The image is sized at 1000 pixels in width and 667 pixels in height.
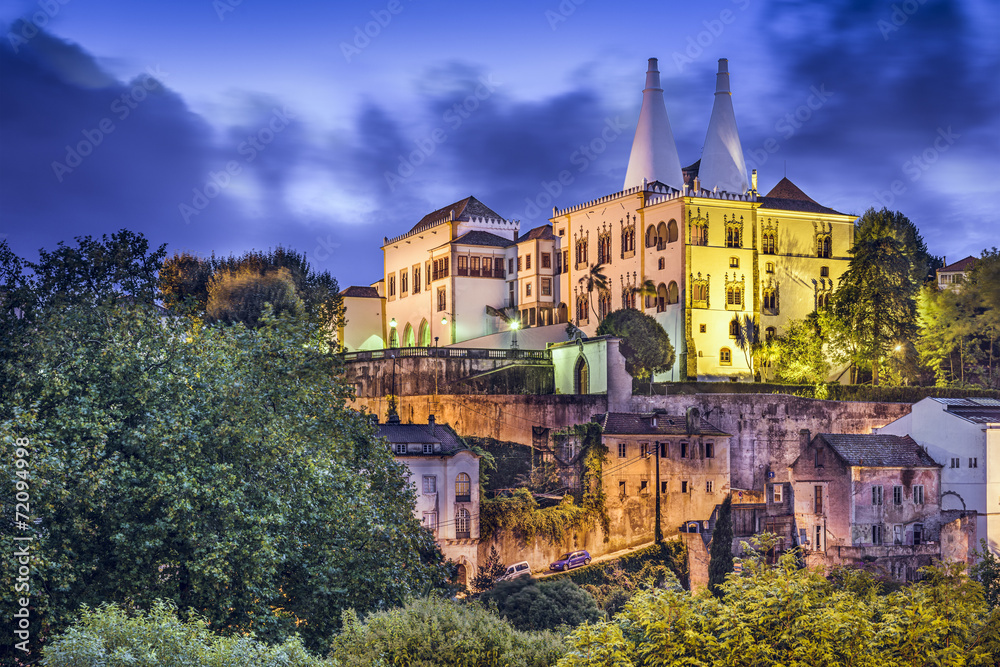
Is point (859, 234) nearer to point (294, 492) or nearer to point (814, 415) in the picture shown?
point (814, 415)

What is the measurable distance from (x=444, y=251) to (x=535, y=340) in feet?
27.6

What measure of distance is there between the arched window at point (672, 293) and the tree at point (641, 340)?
58.5 inches

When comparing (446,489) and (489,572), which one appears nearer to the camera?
(446,489)

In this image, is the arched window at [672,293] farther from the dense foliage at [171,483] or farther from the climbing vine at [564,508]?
the dense foliage at [171,483]

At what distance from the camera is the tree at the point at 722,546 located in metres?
38.9

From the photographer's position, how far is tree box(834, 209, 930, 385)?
5022 cm

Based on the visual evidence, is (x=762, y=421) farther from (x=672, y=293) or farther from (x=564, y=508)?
A: (x=564, y=508)

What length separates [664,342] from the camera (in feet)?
162

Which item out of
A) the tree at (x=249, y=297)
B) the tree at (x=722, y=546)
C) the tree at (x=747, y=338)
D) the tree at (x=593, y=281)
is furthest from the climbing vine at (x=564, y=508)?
the tree at (x=249, y=297)

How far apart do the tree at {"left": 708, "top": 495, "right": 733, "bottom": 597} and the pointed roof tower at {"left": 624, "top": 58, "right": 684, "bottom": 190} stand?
824 inches

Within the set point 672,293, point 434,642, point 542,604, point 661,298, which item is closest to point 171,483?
point 434,642

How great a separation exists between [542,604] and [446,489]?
6836 millimetres

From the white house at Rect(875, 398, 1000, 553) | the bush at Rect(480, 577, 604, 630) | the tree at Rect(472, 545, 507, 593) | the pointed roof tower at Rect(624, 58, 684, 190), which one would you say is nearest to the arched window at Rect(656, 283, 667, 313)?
the pointed roof tower at Rect(624, 58, 684, 190)

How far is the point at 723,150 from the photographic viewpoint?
57531 mm
